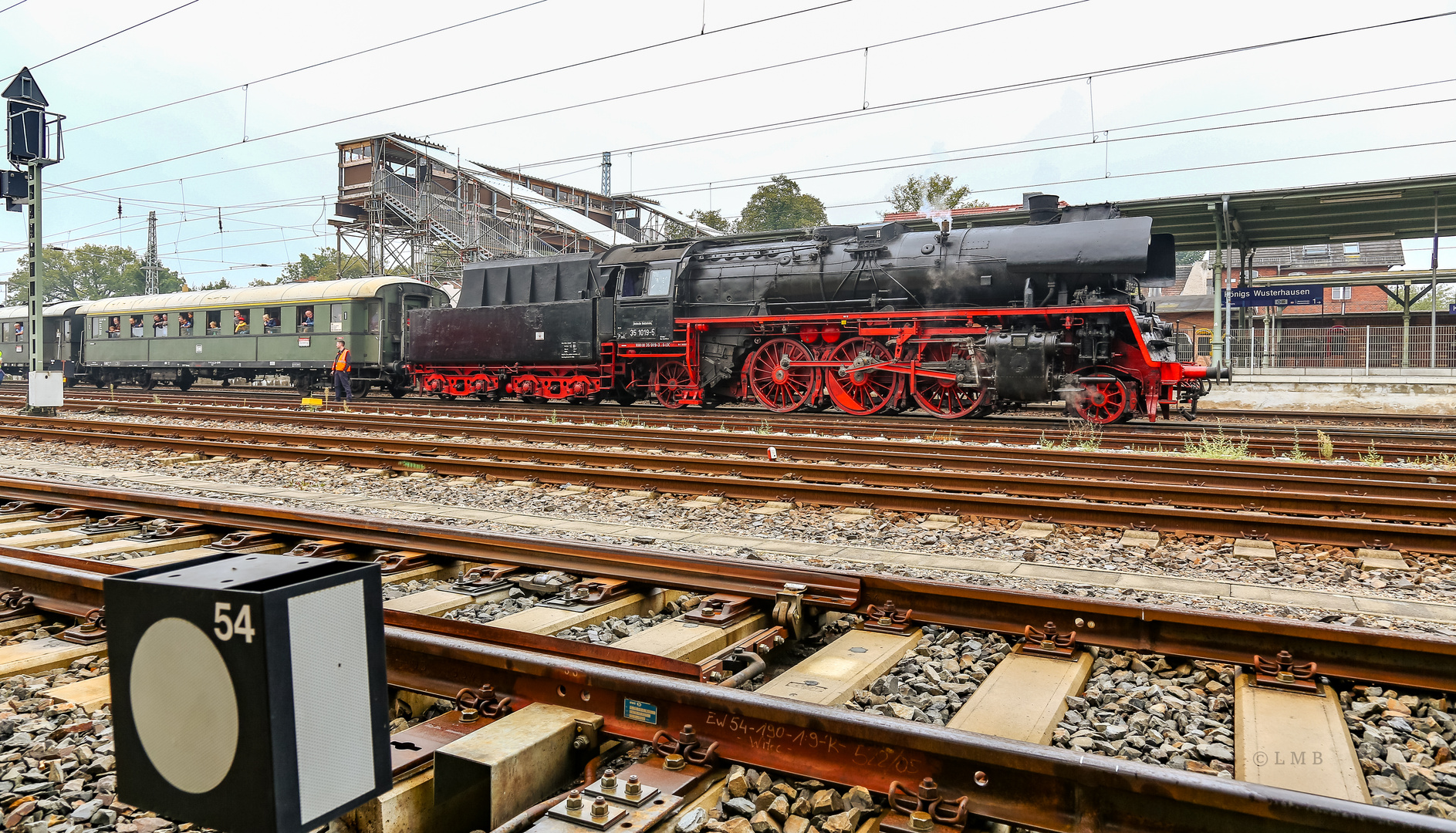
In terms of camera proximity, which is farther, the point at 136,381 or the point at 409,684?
the point at 136,381

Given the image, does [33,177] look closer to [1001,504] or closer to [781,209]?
[1001,504]

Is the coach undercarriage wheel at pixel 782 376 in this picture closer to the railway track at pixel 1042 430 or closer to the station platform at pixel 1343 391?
the railway track at pixel 1042 430

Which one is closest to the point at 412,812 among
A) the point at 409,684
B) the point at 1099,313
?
the point at 409,684

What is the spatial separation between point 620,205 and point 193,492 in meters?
45.1

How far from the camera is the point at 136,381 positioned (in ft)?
97.4

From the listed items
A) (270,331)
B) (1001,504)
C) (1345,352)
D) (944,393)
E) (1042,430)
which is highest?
(270,331)

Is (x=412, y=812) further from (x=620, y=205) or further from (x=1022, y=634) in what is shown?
(x=620, y=205)

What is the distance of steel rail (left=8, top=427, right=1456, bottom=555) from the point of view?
5.66 m

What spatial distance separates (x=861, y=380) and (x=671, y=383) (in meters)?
4.62

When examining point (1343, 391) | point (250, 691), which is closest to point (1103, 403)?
point (1343, 391)

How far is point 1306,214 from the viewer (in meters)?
20.2

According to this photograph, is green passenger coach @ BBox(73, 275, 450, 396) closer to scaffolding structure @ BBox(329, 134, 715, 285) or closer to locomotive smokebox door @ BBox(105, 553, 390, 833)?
scaffolding structure @ BBox(329, 134, 715, 285)

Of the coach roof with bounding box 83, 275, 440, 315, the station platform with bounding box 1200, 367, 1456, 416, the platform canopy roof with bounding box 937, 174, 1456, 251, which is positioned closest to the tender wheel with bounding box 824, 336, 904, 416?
the platform canopy roof with bounding box 937, 174, 1456, 251

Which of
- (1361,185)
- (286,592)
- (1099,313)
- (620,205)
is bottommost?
(286,592)
